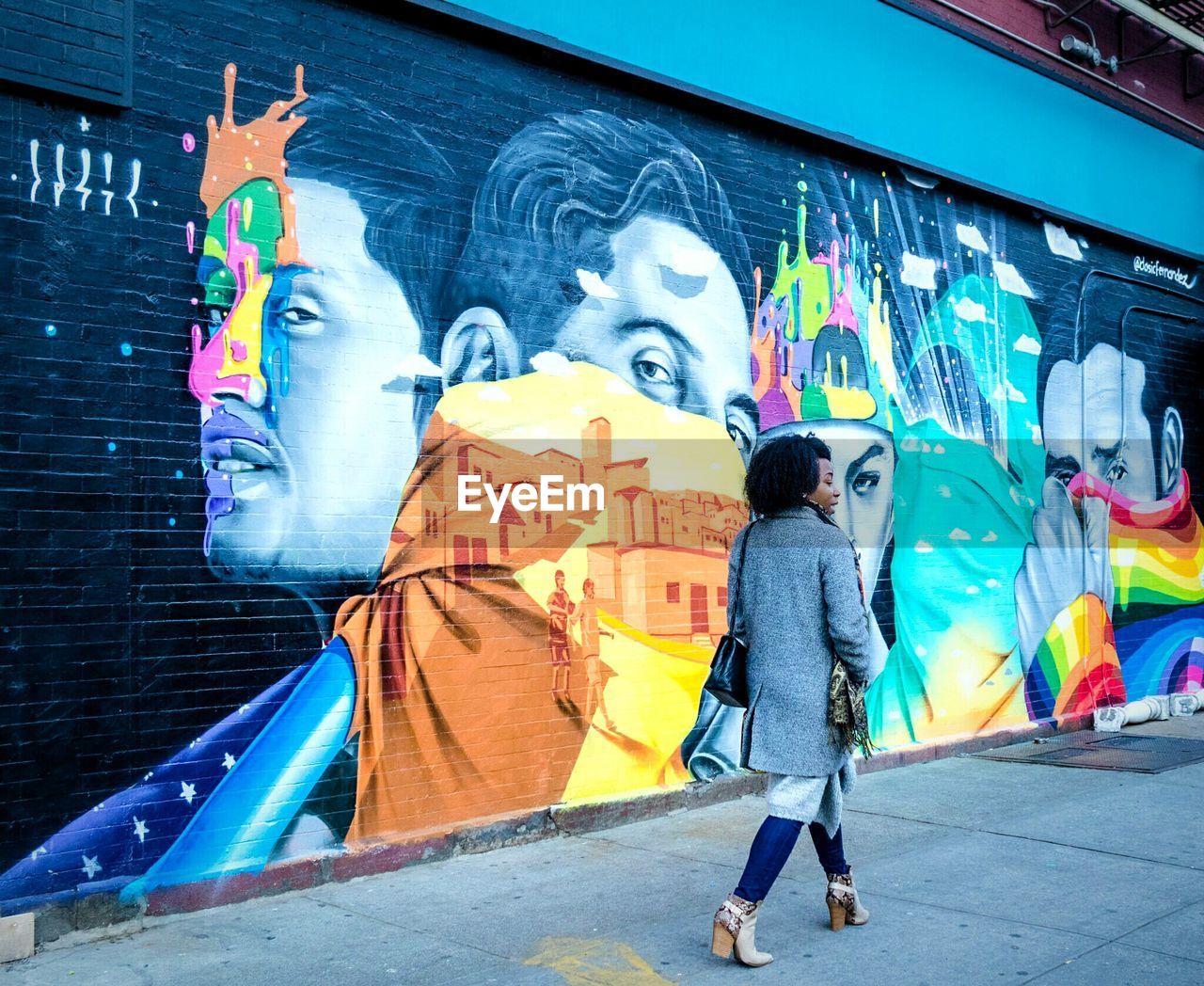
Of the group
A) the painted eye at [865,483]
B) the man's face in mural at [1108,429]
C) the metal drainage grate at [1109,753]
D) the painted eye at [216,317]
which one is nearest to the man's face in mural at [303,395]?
the painted eye at [216,317]

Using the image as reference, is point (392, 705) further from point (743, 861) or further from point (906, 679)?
point (906, 679)

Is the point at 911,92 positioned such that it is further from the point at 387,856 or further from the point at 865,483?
the point at 387,856

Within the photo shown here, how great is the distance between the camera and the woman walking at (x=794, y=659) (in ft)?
14.9

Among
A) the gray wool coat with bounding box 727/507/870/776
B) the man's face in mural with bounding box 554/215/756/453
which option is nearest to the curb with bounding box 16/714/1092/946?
the gray wool coat with bounding box 727/507/870/776

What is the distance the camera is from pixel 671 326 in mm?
7387

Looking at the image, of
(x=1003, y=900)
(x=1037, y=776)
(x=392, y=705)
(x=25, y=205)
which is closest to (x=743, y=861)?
(x=1003, y=900)

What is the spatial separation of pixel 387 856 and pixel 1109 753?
5.72m

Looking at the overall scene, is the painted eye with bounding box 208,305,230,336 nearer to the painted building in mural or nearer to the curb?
the painted building in mural

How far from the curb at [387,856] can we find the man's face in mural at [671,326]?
224 cm

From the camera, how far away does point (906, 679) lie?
348 inches

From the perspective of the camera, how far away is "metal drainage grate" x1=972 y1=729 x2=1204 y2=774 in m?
8.45

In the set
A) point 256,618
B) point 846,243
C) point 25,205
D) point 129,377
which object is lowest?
point 256,618

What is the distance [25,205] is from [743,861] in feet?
14.3

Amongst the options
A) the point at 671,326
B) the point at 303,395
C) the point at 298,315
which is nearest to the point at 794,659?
the point at 303,395
